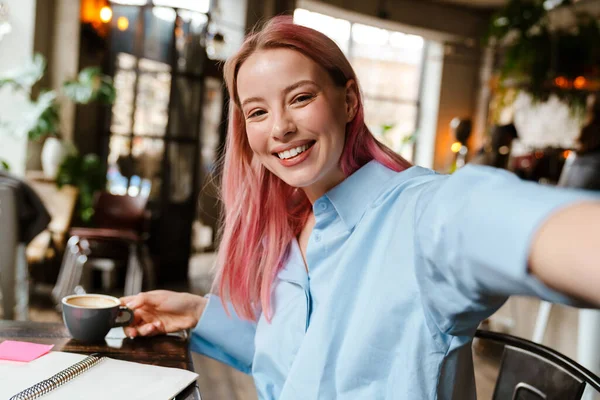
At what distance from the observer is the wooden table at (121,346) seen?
0.94 metres

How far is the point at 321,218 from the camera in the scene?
0.99 m

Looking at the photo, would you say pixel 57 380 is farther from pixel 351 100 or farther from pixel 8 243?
pixel 8 243

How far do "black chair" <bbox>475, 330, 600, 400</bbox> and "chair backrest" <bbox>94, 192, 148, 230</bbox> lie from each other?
3.90 metres

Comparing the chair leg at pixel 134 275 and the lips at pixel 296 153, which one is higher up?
Answer: the lips at pixel 296 153

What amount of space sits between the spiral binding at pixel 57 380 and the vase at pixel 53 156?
14.0ft

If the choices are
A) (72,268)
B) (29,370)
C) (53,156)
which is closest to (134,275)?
(72,268)

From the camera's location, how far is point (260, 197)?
3.80 feet

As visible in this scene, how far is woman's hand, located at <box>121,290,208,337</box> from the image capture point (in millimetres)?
1083

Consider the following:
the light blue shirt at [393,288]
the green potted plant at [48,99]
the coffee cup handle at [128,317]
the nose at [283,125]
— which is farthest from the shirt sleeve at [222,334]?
the green potted plant at [48,99]

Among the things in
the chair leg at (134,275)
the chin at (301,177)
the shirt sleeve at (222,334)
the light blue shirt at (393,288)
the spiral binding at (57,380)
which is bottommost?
the chair leg at (134,275)

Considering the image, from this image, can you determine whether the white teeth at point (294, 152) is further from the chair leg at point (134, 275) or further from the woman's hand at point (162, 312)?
the chair leg at point (134, 275)

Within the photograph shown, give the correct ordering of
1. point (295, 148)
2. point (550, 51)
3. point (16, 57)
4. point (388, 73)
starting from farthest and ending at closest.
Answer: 1. point (388, 73)
2. point (550, 51)
3. point (16, 57)
4. point (295, 148)

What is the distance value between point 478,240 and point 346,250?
1.41 feet

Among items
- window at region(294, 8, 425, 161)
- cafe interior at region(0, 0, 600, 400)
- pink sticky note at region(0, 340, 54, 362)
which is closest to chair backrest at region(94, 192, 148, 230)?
cafe interior at region(0, 0, 600, 400)
